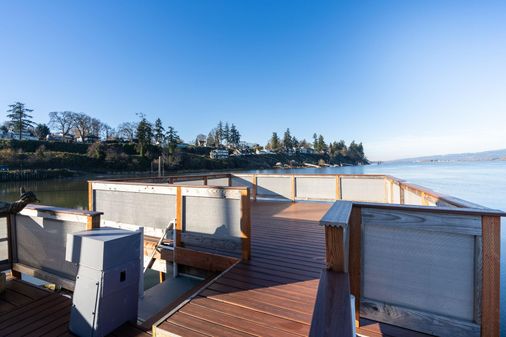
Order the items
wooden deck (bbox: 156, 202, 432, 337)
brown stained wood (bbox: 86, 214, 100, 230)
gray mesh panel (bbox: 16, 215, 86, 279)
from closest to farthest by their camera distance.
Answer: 1. wooden deck (bbox: 156, 202, 432, 337)
2. brown stained wood (bbox: 86, 214, 100, 230)
3. gray mesh panel (bbox: 16, 215, 86, 279)

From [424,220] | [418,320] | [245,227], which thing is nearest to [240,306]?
[245,227]

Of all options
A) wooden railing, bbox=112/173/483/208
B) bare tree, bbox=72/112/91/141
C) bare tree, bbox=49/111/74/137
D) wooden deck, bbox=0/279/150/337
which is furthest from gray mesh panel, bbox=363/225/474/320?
bare tree, bbox=49/111/74/137

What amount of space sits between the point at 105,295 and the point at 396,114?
27016 millimetres

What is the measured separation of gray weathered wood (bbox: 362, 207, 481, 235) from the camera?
5.22 ft

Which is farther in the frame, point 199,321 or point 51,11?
point 51,11

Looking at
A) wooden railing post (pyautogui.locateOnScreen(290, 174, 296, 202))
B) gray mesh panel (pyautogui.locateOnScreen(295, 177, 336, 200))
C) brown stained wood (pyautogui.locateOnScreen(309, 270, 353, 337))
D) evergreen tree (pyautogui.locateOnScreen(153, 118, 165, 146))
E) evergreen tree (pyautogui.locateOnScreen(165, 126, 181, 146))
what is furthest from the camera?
evergreen tree (pyautogui.locateOnScreen(165, 126, 181, 146))

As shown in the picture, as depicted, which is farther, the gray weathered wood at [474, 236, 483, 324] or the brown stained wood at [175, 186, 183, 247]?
the brown stained wood at [175, 186, 183, 247]

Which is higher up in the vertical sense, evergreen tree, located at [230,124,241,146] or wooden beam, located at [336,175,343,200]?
evergreen tree, located at [230,124,241,146]

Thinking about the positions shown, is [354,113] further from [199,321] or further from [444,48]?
[199,321]

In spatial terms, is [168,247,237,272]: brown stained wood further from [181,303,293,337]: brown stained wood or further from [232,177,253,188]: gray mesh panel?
[232,177,253,188]: gray mesh panel

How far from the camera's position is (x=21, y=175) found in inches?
1324

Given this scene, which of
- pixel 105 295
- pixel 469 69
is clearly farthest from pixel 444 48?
pixel 105 295

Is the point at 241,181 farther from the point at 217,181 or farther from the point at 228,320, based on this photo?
the point at 228,320

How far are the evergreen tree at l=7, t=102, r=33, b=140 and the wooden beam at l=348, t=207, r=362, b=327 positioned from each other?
69.1 m
